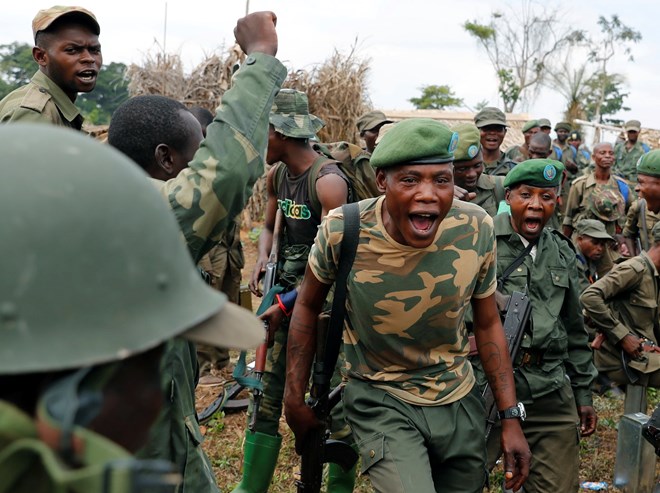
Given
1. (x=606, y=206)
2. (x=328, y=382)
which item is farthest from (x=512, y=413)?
(x=606, y=206)

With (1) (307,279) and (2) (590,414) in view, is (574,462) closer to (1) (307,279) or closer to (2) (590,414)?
(2) (590,414)

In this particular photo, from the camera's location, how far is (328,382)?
382 cm

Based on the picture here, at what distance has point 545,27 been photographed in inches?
1916

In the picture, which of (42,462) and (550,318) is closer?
(42,462)

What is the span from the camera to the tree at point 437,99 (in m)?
48.6

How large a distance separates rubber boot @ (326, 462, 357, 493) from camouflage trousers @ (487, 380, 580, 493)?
986 mm

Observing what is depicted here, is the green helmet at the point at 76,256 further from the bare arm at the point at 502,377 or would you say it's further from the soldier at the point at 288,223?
the soldier at the point at 288,223

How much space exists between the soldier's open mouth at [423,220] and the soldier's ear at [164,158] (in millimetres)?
1102

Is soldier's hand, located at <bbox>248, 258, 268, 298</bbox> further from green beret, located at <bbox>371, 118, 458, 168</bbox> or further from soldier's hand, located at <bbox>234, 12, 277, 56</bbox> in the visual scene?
soldier's hand, located at <bbox>234, 12, 277, 56</bbox>

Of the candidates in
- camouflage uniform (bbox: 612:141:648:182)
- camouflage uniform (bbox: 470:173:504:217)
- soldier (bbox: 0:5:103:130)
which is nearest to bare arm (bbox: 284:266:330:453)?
soldier (bbox: 0:5:103:130)

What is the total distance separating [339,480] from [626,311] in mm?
2134

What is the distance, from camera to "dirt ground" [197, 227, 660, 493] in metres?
5.53

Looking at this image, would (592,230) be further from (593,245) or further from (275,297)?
(275,297)

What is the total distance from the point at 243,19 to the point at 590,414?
3258 mm
